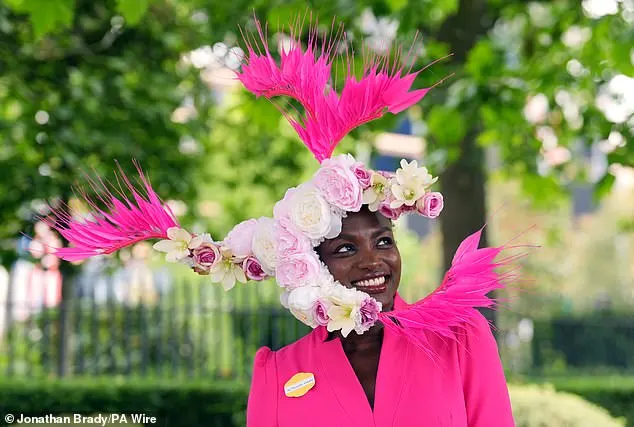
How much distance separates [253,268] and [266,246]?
123mm

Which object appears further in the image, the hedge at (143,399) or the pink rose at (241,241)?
the hedge at (143,399)

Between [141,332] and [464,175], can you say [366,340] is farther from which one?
[141,332]

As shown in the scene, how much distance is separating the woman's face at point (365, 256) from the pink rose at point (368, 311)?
0.10 meters

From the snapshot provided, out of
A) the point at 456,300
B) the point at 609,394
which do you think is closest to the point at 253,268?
the point at 456,300

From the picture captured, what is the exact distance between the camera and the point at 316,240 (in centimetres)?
320

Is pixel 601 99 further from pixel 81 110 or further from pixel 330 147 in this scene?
pixel 330 147

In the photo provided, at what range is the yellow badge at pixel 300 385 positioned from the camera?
3236mm

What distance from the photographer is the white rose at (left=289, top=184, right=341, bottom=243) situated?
10.2 feet

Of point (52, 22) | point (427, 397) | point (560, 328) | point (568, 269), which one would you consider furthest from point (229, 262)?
point (568, 269)

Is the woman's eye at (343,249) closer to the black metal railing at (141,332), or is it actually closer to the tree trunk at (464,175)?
the tree trunk at (464,175)

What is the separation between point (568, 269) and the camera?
110ft

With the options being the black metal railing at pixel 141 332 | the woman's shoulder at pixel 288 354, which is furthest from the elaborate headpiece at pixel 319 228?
the black metal railing at pixel 141 332

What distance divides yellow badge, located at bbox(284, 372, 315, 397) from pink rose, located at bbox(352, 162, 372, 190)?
63 centimetres

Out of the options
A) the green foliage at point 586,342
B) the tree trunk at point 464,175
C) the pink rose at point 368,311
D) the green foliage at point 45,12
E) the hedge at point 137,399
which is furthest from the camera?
the green foliage at point 586,342
